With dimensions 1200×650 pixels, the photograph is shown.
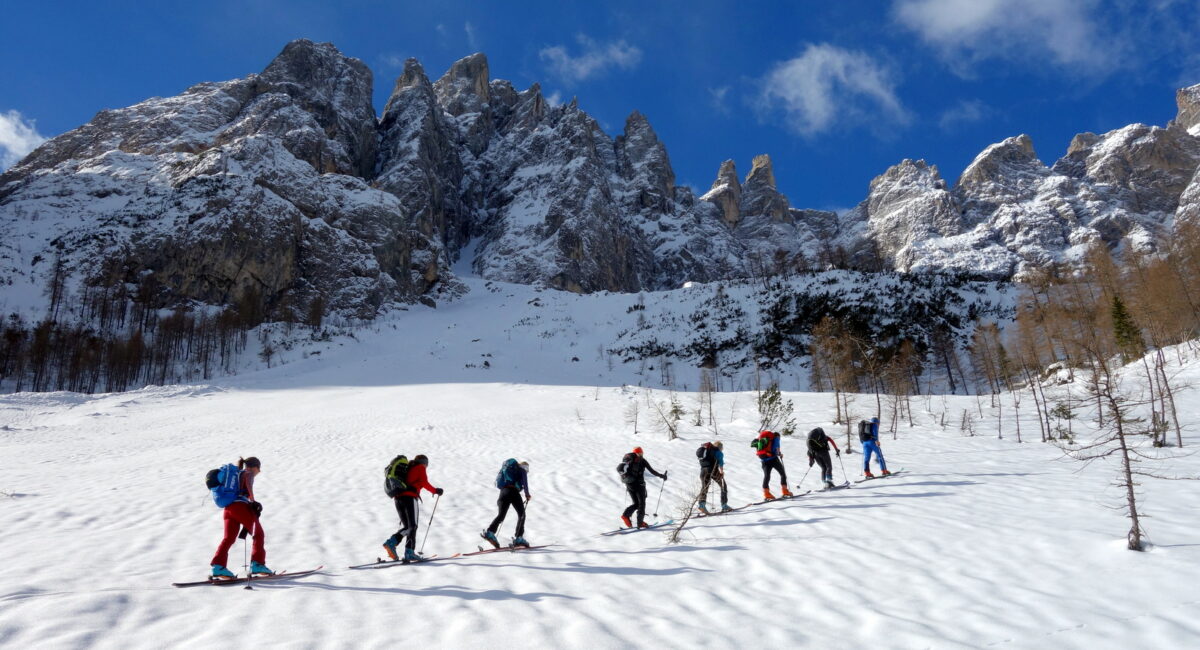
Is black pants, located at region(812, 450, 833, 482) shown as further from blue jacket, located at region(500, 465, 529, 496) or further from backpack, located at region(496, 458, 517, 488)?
backpack, located at region(496, 458, 517, 488)

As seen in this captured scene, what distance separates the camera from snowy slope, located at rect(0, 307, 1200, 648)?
13.4 ft

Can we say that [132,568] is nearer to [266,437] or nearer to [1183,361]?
[266,437]

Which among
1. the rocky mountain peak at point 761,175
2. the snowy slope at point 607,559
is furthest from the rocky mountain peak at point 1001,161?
the snowy slope at point 607,559

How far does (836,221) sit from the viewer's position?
194375 mm

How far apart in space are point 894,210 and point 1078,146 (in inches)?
2346

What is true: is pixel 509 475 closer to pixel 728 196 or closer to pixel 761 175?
pixel 728 196

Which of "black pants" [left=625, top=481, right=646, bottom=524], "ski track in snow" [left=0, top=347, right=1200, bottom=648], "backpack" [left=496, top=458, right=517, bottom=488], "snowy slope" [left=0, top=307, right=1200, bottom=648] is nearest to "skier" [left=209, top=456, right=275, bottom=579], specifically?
"ski track in snow" [left=0, top=347, right=1200, bottom=648]

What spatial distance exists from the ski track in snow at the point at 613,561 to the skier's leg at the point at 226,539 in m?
0.69

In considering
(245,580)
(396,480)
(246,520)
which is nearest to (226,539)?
(246,520)

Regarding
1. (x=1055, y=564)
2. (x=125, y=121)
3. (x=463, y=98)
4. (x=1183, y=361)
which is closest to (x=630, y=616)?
(x=1055, y=564)

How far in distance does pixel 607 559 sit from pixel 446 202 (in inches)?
4953

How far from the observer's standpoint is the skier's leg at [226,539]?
579 cm

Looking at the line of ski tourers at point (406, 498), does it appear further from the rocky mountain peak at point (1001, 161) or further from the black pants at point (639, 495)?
the rocky mountain peak at point (1001, 161)

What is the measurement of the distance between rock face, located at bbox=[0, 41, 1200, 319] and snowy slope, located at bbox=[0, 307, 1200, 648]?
60231 mm
